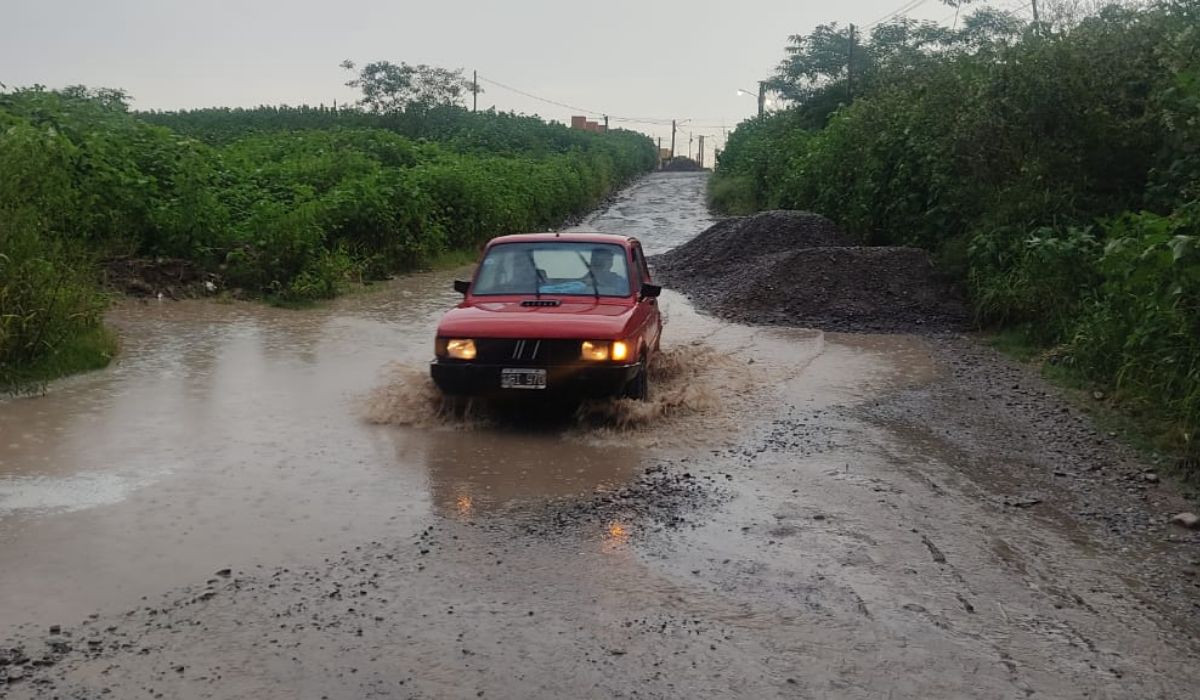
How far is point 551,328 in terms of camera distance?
311 inches

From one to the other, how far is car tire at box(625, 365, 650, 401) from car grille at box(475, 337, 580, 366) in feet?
1.83

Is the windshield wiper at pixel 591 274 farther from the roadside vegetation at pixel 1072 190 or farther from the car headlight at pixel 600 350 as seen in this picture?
the roadside vegetation at pixel 1072 190

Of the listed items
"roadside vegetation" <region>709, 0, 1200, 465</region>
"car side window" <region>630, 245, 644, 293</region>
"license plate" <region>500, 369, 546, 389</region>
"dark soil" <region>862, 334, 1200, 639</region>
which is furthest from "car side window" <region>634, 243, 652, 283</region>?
"roadside vegetation" <region>709, 0, 1200, 465</region>

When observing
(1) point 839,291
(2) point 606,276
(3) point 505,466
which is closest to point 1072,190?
(1) point 839,291

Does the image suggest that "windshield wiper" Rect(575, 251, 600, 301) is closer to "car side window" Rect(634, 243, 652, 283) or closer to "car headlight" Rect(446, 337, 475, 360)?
"car side window" Rect(634, 243, 652, 283)

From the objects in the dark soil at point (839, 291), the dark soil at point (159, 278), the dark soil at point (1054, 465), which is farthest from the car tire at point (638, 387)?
the dark soil at point (159, 278)

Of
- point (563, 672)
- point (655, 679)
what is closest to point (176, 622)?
point (563, 672)

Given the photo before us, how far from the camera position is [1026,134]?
43.5 ft

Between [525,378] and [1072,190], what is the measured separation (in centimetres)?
862

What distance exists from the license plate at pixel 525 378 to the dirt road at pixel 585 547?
460 mm

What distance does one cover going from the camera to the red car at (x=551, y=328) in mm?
Answer: 7844

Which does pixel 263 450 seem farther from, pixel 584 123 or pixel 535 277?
pixel 584 123

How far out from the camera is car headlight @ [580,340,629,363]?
785 cm

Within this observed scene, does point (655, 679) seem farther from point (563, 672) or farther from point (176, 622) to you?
point (176, 622)
